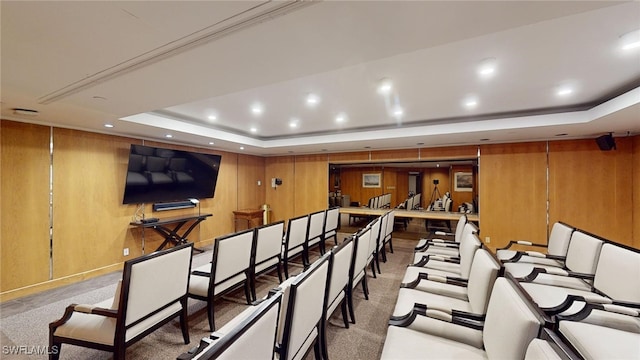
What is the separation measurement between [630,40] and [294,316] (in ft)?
10.1

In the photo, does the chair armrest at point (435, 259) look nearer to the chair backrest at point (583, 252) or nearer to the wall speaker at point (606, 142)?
the chair backrest at point (583, 252)

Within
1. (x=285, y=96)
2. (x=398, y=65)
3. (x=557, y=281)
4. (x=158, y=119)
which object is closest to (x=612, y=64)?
(x=398, y=65)

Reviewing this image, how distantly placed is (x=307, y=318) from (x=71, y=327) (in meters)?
1.75

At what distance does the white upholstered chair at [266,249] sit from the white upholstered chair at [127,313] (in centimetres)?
95

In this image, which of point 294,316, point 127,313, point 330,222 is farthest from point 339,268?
point 330,222

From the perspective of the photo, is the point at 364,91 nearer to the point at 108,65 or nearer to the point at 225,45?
the point at 225,45

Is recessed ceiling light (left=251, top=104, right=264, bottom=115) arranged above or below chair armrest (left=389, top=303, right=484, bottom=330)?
above

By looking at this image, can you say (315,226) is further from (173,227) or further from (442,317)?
(173,227)

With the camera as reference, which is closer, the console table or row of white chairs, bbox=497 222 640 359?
row of white chairs, bbox=497 222 640 359

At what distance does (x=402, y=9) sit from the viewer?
1190mm

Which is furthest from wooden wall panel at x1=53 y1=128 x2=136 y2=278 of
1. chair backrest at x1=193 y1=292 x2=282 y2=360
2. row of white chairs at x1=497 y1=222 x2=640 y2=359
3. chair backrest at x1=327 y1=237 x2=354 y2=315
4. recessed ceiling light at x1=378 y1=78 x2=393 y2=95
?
row of white chairs at x1=497 y1=222 x2=640 y2=359

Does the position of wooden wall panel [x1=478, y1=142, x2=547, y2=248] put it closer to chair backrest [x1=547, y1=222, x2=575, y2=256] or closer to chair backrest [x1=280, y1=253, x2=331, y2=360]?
chair backrest [x1=547, y1=222, x2=575, y2=256]

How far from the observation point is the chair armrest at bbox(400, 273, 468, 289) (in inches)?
86.4

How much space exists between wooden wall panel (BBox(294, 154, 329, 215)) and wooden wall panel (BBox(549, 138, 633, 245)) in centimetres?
470
